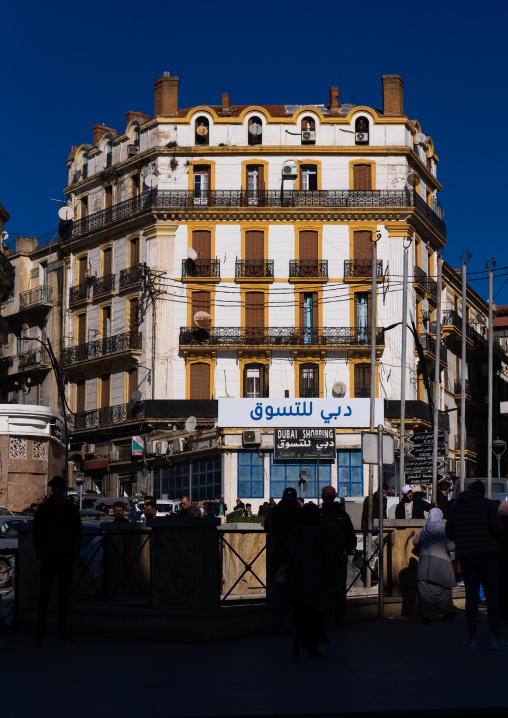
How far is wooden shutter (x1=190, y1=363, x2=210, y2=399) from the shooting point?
5284cm

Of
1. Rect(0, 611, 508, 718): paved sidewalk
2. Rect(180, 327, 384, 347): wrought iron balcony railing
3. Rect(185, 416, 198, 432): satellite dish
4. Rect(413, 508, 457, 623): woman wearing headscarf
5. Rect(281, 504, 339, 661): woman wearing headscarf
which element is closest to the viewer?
Rect(0, 611, 508, 718): paved sidewalk

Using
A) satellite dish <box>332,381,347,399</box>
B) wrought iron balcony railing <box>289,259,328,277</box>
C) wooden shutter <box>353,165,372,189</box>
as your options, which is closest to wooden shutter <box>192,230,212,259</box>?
wrought iron balcony railing <box>289,259,328,277</box>

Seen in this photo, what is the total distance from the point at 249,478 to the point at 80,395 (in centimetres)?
1363

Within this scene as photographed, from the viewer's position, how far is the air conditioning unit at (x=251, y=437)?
46.3 metres

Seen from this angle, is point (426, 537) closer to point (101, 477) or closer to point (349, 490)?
point (349, 490)

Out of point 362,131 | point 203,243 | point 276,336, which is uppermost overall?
point 362,131

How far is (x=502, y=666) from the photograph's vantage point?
10.4m

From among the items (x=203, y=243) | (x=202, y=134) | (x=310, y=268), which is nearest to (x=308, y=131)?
(x=202, y=134)

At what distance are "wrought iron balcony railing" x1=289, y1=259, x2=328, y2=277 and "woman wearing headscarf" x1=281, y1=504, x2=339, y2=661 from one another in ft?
139

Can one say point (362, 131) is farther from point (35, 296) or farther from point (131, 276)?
point (35, 296)

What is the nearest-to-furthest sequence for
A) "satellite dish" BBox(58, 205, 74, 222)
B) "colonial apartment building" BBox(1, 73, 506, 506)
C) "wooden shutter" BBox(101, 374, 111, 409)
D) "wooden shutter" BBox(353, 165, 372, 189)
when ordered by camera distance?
"colonial apartment building" BBox(1, 73, 506, 506)
"wooden shutter" BBox(353, 165, 372, 189)
"wooden shutter" BBox(101, 374, 111, 409)
"satellite dish" BBox(58, 205, 74, 222)

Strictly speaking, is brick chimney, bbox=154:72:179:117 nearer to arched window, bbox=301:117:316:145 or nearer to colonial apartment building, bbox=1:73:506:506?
colonial apartment building, bbox=1:73:506:506

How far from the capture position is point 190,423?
49.2m

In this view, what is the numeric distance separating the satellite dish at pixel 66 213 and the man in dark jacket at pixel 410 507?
41.5 metres
